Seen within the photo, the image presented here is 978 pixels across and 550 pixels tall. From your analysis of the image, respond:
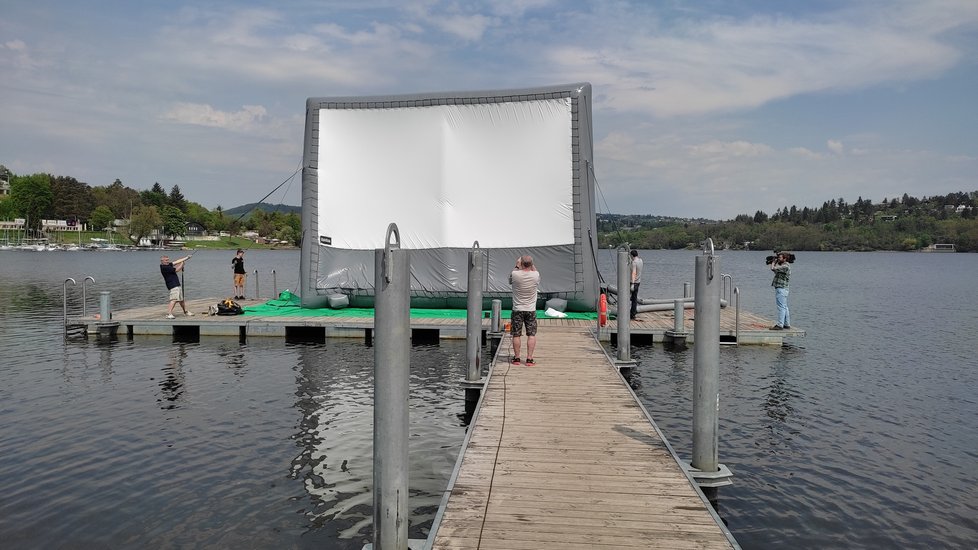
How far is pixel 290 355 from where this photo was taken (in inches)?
698

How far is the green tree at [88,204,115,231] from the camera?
6555 inches

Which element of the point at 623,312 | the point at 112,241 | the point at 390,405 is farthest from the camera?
the point at 112,241

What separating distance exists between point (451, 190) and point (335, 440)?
1220 cm

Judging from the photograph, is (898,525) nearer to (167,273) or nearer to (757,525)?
(757,525)

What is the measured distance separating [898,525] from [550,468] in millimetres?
4145

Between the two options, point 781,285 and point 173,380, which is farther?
point 781,285

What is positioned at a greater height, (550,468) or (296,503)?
(550,468)

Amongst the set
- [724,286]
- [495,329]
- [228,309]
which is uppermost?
[724,286]

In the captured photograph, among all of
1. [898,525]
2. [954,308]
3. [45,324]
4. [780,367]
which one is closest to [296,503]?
[898,525]

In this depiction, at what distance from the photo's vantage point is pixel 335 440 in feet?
34.4

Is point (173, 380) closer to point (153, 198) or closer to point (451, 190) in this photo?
point (451, 190)

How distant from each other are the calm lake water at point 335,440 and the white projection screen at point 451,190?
3.37m

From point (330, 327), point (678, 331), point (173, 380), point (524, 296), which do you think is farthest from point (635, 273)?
point (173, 380)

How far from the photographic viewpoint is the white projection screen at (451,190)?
20.9 meters
